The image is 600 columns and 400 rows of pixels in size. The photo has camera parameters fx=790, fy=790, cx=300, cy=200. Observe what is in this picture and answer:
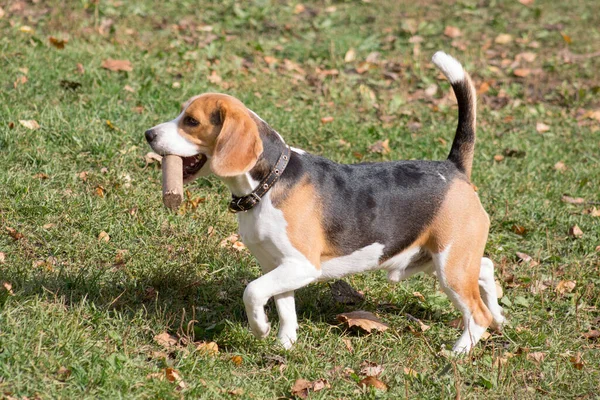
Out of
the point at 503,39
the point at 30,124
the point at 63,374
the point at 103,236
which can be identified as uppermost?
the point at 63,374

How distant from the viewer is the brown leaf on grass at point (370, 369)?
4.61 m

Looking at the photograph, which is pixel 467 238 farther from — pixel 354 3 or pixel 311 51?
pixel 354 3

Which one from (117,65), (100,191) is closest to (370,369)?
A: (100,191)

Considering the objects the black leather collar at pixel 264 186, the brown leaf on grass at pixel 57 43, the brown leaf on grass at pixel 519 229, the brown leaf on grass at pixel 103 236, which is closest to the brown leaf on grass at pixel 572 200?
the brown leaf on grass at pixel 519 229

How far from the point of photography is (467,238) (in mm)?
4777

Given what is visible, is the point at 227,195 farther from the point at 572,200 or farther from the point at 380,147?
the point at 572,200

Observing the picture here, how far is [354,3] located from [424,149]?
193 inches

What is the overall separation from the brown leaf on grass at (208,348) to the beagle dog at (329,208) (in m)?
0.26

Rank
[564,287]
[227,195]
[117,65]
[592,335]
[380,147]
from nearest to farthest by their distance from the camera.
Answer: [592,335]
[564,287]
[227,195]
[380,147]
[117,65]

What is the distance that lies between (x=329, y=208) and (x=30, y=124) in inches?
129

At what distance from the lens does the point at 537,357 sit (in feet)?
16.1

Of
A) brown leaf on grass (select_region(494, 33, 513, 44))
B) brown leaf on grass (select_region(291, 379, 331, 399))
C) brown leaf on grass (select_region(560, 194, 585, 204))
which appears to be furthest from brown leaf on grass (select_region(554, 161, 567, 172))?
brown leaf on grass (select_region(291, 379, 331, 399))

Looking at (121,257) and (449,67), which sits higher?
(449,67)

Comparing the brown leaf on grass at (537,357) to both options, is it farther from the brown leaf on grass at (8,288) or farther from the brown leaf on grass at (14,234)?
the brown leaf on grass at (14,234)
